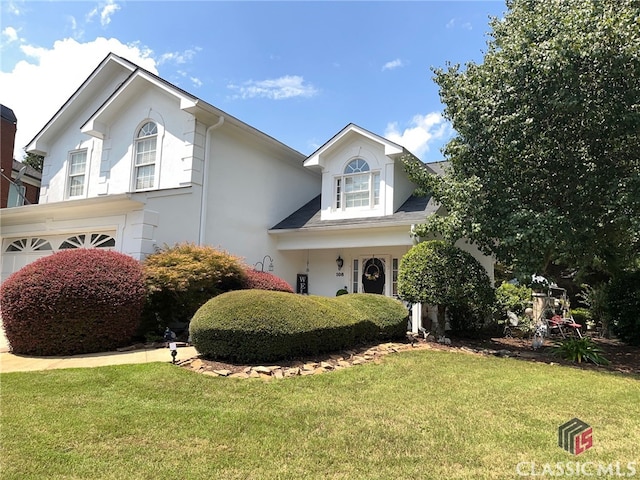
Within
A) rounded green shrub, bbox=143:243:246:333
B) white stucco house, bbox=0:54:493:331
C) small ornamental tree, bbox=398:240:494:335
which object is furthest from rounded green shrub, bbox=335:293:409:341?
rounded green shrub, bbox=143:243:246:333

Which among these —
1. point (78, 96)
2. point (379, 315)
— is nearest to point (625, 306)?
point (379, 315)

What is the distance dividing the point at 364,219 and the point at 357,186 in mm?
1438

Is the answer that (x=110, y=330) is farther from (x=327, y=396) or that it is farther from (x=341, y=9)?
(x=341, y=9)

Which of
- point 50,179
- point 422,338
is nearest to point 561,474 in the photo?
point 422,338

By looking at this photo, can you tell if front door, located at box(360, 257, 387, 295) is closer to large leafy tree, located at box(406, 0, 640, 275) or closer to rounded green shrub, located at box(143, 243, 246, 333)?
large leafy tree, located at box(406, 0, 640, 275)

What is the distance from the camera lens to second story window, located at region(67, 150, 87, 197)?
15112 millimetres

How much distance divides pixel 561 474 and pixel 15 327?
887cm

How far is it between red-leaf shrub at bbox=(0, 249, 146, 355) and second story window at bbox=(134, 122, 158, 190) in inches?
223

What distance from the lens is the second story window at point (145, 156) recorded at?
1332 centimetres

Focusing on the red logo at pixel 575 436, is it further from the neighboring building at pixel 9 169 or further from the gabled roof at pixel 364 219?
the neighboring building at pixel 9 169

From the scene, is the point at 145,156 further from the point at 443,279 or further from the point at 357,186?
the point at 443,279

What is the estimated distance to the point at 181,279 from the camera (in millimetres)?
8953

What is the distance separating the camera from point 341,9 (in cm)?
1172

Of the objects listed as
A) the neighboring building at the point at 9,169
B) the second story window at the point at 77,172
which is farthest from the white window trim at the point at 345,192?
the neighboring building at the point at 9,169
